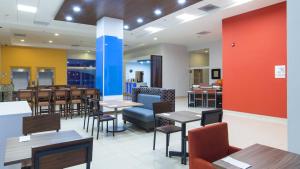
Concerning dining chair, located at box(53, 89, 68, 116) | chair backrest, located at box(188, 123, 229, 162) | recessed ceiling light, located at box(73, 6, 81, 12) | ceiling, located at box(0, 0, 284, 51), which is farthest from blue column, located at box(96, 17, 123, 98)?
chair backrest, located at box(188, 123, 229, 162)

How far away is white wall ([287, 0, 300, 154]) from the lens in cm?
208

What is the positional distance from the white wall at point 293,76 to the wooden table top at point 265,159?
0.55 metres

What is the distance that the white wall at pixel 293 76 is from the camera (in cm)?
208

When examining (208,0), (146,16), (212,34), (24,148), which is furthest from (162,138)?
(212,34)

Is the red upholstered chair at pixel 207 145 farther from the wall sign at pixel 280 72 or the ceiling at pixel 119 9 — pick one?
the wall sign at pixel 280 72

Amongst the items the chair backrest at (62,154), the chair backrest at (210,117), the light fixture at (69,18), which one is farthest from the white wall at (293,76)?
the light fixture at (69,18)

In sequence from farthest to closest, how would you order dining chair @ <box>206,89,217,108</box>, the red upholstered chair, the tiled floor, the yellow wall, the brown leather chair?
the yellow wall < dining chair @ <box>206,89,217,108</box> < the brown leather chair < the tiled floor < the red upholstered chair

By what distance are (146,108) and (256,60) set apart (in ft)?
13.5

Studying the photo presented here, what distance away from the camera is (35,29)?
8.84 meters

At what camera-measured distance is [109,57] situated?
7.20 metres

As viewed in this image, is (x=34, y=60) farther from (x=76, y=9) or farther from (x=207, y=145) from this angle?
(x=207, y=145)

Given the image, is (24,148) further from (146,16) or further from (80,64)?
(80,64)

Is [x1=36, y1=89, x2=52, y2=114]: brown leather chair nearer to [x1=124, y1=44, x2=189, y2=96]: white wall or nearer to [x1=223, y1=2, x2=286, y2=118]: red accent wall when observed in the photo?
[x1=223, y1=2, x2=286, y2=118]: red accent wall

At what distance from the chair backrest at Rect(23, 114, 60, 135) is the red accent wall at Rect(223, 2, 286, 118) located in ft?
20.2
